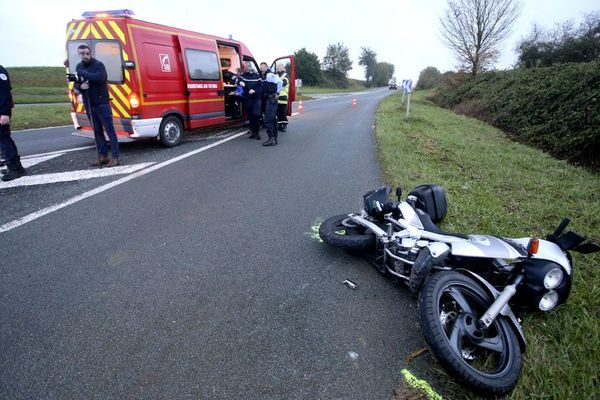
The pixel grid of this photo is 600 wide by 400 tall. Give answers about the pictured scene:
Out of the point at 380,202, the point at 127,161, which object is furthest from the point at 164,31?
the point at 380,202

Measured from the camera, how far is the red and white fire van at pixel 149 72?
20.5 ft

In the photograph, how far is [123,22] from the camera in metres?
6.12

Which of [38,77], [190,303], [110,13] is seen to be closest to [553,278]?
[190,303]

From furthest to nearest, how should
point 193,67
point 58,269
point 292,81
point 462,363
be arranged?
1. point 292,81
2. point 193,67
3. point 58,269
4. point 462,363

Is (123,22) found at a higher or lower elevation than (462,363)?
higher

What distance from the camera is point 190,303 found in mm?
2531

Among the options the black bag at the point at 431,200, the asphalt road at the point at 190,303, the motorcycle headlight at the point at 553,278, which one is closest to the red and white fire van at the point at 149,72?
the asphalt road at the point at 190,303

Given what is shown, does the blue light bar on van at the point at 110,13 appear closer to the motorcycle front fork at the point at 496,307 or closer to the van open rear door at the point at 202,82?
the van open rear door at the point at 202,82

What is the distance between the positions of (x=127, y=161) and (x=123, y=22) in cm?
249

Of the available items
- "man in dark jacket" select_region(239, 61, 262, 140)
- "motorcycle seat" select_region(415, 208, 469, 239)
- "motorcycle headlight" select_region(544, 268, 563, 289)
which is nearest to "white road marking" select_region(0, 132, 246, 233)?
"man in dark jacket" select_region(239, 61, 262, 140)

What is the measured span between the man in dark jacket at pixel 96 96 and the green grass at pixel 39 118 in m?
5.90

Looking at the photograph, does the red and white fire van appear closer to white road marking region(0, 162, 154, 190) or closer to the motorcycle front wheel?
white road marking region(0, 162, 154, 190)

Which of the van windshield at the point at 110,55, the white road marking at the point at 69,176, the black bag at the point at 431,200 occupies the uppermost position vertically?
the van windshield at the point at 110,55

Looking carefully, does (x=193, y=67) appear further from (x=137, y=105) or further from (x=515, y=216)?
(x=515, y=216)
